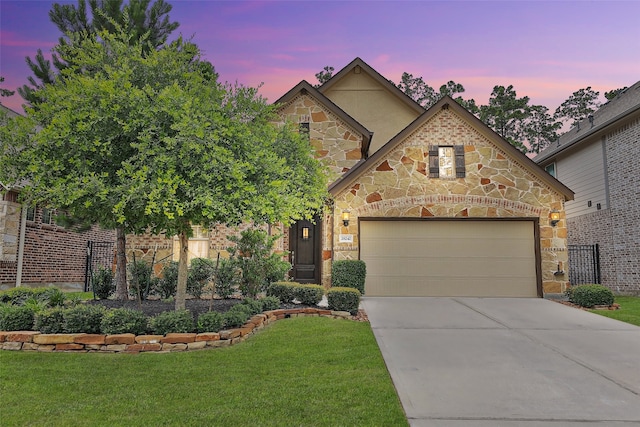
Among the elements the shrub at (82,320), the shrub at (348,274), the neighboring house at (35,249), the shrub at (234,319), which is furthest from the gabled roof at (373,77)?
the shrub at (82,320)

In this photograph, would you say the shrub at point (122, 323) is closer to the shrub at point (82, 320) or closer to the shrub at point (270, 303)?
the shrub at point (82, 320)

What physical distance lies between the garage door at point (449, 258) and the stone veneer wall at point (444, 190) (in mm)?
408

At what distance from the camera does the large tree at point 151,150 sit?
20.9 ft

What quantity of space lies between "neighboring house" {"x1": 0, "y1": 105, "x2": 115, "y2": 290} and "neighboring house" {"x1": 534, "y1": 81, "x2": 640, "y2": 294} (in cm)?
1950

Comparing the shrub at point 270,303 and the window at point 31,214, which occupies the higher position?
the window at point 31,214

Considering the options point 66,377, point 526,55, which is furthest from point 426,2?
point 66,377

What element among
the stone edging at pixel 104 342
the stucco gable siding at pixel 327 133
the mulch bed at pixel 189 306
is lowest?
the stone edging at pixel 104 342

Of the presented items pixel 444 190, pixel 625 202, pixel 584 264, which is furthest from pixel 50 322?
pixel 584 264

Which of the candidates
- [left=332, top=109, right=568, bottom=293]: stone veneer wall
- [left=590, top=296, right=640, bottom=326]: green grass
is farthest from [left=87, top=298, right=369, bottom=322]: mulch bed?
[left=590, top=296, right=640, bottom=326]: green grass

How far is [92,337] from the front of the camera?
253 inches

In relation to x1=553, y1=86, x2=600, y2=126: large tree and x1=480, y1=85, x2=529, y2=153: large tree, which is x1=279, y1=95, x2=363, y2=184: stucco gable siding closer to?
x1=480, y1=85, x2=529, y2=153: large tree

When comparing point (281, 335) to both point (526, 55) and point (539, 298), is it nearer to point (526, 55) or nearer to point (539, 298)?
point (539, 298)

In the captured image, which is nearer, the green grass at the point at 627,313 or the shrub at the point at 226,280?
the green grass at the point at 627,313

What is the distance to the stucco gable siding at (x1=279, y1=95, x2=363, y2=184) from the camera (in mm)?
14727
